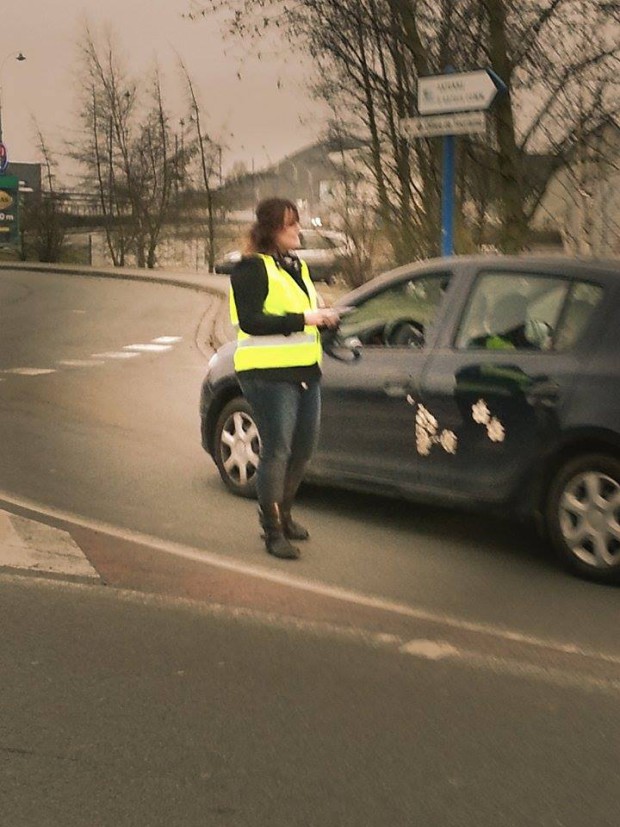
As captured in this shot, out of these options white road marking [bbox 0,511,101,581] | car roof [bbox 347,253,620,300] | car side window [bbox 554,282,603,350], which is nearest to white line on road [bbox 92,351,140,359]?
white road marking [bbox 0,511,101,581]

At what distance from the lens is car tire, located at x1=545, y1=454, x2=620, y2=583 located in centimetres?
582

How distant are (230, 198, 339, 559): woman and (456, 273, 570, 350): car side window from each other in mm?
812

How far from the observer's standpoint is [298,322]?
6020 mm

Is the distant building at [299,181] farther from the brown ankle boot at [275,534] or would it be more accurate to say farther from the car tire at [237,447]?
the brown ankle boot at [275,534]

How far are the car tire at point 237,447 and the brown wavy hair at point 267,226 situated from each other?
1596 mm

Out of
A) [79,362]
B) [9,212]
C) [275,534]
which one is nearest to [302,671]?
[275,534]

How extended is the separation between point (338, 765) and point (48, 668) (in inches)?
52.8

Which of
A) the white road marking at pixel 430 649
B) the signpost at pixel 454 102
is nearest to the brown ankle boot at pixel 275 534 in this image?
the white road marking at pixel 430 649

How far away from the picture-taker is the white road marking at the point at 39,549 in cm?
603

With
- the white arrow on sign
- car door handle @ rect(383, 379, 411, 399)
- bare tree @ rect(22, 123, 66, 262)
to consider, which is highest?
the white arrow on sign

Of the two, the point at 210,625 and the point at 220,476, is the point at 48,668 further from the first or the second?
the point at 220,476

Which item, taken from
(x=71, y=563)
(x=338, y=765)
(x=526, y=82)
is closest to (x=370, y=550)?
(x=71, y=563)

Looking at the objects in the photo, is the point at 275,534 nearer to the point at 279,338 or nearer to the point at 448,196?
the point at 279,338

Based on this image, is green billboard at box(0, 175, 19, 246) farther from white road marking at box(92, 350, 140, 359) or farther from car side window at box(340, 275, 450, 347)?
car side window at box(340, 275, 450, 347)
